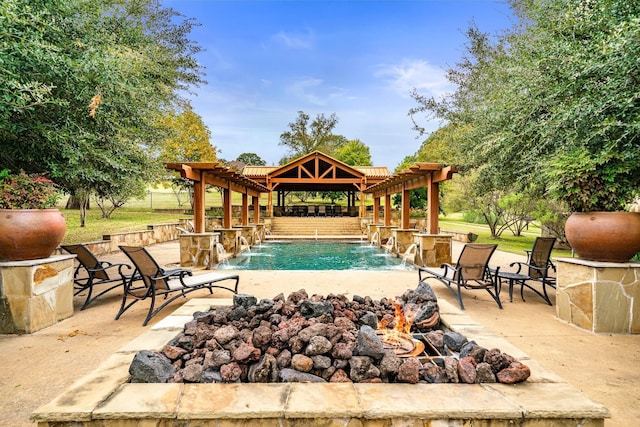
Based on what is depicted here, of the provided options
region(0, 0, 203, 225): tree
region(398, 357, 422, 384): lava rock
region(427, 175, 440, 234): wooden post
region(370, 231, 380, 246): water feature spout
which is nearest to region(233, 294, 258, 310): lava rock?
region(398, 357, 422, 384): lava rock

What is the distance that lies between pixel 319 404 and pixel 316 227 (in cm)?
1868

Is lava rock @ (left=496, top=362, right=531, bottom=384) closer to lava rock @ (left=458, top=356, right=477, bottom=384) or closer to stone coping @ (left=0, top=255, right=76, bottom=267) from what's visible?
lava rock @ (left=458, top=356, right=477, bottom=384)

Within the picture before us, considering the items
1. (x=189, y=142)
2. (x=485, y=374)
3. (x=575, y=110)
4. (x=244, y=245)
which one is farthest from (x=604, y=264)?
(x=189, y=142)

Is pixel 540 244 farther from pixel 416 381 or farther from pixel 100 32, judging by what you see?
pixel 100 32

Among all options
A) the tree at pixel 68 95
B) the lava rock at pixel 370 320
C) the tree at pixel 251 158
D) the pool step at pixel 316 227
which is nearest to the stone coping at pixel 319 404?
the lava rock at pixel 370 320

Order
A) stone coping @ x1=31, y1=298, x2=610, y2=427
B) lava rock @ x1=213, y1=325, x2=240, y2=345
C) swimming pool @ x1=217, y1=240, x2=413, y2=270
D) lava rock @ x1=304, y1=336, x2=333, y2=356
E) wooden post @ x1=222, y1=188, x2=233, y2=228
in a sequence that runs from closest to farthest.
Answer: stone coping @ x1=31, y1=298, x2=610, y2=427 → lava rock @ x1=304, y1=336, x2=333, y2=356 → lava rock @ x1=213, y1=325, x2=240, y2=345 → swimming pool @ x1=217, y1=240, x2=413, y2=270 → wooden post @ x1=222, y1=188, x2=233, y2=228

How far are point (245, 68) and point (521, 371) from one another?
2982 centimetres

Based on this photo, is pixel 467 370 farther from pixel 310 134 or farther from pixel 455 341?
pixel 310 134

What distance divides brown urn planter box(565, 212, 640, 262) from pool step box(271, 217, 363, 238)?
15269mm

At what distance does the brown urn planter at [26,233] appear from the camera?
12.6 ft

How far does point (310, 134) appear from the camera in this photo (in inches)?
1959

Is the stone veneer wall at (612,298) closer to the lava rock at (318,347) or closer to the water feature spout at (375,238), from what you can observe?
the lava rock at (318,347)

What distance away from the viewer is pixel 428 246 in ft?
28.1

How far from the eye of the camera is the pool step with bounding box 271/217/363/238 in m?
19.8
